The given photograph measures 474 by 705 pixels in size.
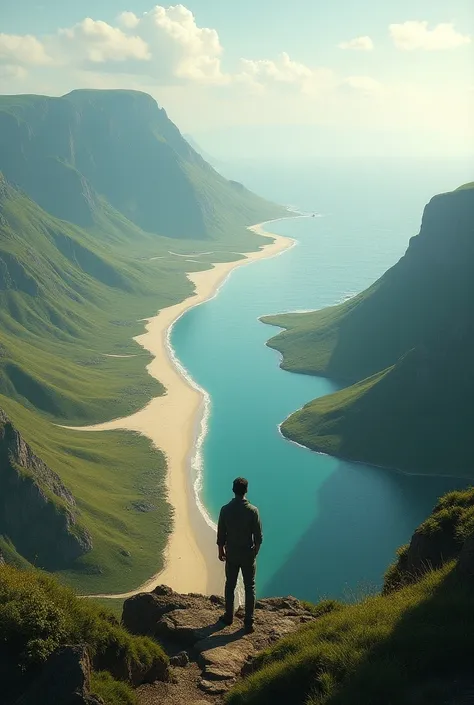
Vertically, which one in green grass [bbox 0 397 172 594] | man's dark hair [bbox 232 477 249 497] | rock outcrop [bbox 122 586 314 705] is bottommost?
green grass [bbox 0 397 172 594]

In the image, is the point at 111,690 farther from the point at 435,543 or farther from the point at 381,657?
the point at 435,543

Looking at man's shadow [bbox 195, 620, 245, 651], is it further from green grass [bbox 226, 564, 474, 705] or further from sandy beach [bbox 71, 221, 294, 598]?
sandy beach [bbox 71, 221, 294, 598]

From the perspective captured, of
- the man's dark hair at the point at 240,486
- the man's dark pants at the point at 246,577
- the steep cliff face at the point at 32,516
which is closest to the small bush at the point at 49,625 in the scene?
the man's dark pants at the point at 246,577

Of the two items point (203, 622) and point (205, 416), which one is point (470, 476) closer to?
point (205, 416)

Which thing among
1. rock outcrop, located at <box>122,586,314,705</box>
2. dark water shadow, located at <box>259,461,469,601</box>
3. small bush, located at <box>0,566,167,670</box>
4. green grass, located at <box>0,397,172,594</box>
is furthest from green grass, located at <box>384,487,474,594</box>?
green grass, located at <box>0,397,172,594</box>

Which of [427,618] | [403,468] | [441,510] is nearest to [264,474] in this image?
[403,468]
